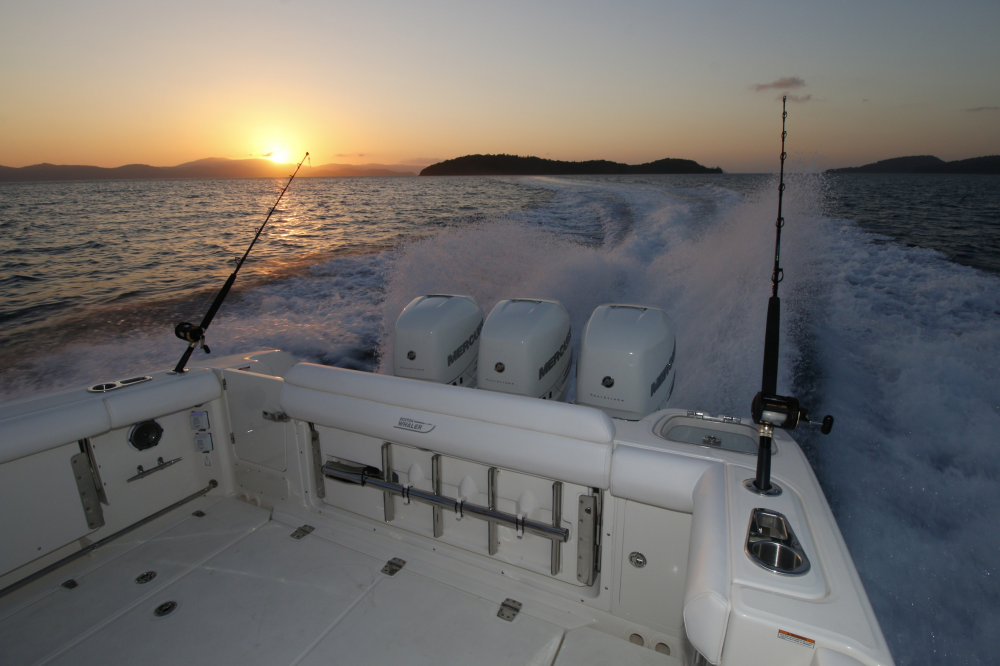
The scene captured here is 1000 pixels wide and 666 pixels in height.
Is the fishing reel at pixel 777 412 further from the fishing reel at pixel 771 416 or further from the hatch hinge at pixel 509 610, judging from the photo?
the hatch hinge at pixel 509 610

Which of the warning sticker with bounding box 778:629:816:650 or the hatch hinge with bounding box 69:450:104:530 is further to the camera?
the hatch hinge with bounding box 69:450:104:530

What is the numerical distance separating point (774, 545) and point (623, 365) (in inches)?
49.3

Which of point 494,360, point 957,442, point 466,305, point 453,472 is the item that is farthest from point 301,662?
point 957,442

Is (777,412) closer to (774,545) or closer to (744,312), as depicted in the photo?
(774,545)

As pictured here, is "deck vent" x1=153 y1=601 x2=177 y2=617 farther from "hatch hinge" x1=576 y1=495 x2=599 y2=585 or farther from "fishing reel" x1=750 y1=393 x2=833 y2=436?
"fishing reel" x1=750 y1=393 x2=833 y2=436

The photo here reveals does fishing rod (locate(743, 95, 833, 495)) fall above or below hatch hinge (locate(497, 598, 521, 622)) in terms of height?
above

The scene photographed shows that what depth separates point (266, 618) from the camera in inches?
65.7

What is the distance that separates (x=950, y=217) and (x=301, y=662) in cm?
1362

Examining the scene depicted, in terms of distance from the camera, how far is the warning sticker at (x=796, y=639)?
829 mm

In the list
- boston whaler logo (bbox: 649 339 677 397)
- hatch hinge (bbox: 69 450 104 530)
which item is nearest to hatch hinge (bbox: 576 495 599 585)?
boston whaler logo (bbox: 649 339 677 397)

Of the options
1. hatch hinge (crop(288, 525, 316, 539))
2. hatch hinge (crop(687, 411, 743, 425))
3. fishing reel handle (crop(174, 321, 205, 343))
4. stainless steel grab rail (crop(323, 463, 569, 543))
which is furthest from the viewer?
fishing reel handle (crop(174, 321, 205, 343))

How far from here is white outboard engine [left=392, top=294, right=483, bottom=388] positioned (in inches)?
104

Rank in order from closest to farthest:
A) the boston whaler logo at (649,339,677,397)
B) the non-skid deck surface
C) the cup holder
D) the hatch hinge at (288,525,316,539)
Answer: the cup holder < the non-skid deck surface < the hatch hinge at (288,525,316,539) < the boston whaler logo at (649,339,677,397)

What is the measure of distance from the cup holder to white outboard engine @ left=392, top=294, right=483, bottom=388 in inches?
70.3
